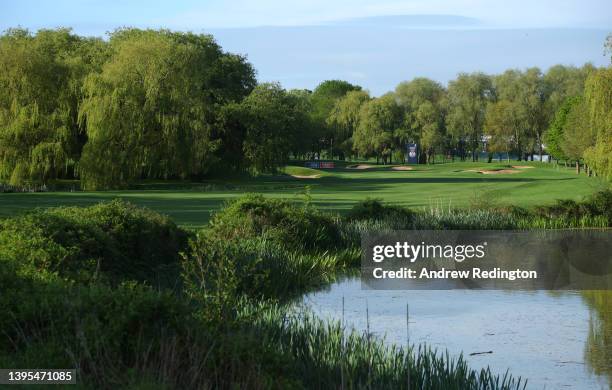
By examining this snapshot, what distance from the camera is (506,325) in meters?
14.0

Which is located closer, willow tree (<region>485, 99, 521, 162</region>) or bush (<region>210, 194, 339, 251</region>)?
bush (<region>210, 194, 339, 251</region>)

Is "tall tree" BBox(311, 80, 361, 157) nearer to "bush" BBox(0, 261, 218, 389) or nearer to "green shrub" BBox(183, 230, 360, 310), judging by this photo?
"green shrub" BBox(183, 230, 360, 310)

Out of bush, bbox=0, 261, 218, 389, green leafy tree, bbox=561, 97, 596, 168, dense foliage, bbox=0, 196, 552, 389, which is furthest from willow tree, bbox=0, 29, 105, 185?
bush, bbox=0, 261, 218, 389

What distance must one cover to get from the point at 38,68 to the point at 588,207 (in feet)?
118

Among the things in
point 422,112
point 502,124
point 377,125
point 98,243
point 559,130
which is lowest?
point 98,243

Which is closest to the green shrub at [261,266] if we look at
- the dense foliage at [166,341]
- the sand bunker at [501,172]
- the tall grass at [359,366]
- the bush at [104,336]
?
the dense foliage at [166,341]

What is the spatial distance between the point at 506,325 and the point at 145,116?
4507cm

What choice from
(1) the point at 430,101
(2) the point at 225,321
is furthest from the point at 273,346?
(1) the point at 430,101

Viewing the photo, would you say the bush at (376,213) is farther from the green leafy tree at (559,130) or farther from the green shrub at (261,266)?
the green leafy tree at (559,130)

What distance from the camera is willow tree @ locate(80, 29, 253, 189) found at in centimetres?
5334

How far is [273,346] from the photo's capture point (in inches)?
367

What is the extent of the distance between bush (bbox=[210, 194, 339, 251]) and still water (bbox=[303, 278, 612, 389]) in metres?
2.73

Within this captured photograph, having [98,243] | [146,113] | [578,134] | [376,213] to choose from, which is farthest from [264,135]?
[98,243]

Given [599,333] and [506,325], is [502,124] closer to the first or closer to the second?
[506,325]
